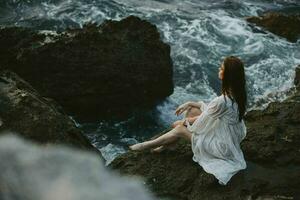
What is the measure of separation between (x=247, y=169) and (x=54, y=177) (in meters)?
2.27

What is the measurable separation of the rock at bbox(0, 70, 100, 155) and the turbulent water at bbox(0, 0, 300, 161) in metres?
2.59

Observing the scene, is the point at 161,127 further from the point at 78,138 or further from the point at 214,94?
the point at 78,138

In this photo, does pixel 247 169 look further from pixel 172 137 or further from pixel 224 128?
pixel 172 137

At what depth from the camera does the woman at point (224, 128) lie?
6652 mm

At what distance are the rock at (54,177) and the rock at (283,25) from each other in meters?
9.83

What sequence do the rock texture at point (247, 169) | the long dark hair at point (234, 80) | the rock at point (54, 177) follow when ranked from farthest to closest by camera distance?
the long dark hair at point (234, 80), the rock texture at point (247, 169), the rock at point (54, 177)

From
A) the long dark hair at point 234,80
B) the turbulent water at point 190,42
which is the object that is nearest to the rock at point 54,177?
the long dark hair at point 234,80

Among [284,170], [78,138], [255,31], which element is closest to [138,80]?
[78,138]

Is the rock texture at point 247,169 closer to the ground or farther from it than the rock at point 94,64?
farther from it

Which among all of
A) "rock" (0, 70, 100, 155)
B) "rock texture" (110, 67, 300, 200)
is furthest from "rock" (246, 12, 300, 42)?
"rock" (0, 70, 100, 155)

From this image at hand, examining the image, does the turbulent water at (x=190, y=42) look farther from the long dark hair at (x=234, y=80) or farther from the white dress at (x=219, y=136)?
the long dark hair at (x=234, y=80)

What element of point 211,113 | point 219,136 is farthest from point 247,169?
point 211,113

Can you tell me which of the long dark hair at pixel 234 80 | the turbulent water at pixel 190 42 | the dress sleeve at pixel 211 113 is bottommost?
the turbulent water at pixel 190 42

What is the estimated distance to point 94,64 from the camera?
1042cm
